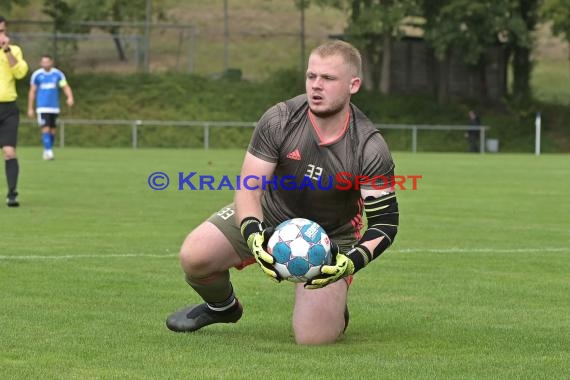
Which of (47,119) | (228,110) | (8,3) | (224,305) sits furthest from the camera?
(228,110)

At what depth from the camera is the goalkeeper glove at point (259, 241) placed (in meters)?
6.68

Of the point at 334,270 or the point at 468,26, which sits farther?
the point at 468,26

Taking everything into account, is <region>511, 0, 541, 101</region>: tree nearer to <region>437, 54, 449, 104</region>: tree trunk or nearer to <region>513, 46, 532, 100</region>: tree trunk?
<region>513, 46, 532, 100</region>: tree trunk

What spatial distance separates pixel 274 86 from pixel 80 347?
1781 inches

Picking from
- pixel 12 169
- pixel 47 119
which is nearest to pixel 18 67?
pixel 12 169

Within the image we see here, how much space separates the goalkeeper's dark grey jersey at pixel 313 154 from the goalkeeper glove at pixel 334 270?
523 millimetres

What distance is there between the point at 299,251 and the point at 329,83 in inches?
38.7

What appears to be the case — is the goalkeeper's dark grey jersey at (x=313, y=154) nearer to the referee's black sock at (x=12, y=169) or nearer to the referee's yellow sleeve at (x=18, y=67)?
the referee's black sock at (x=12, y=169)

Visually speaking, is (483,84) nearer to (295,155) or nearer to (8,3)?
(8,3)

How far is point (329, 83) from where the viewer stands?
694 centimetres

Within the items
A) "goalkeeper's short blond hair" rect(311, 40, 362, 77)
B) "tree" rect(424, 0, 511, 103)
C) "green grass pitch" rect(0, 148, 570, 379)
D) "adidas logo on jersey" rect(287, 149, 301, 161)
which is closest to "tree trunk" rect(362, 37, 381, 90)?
"tree" rect(424, 0, 511, 103)

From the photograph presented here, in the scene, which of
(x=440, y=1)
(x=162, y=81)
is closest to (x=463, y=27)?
(x=440, y=1)

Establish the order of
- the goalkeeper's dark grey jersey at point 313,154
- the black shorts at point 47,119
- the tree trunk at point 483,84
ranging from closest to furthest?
the goalkeeper's dark grey jersey at point 313,154 < the black shorts at point 47,119 < the tree trunk at point 483,84

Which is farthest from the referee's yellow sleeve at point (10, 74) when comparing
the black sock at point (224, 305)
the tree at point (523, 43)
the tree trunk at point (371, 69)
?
the tree trunk at point (371, 69)
